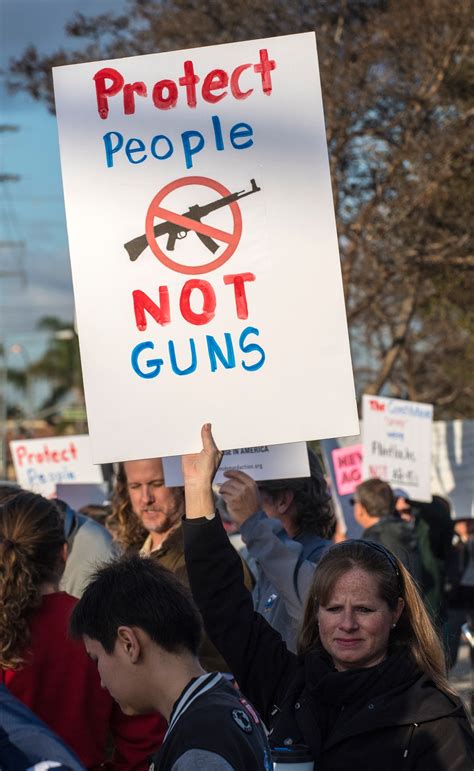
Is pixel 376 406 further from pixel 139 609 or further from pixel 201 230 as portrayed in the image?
pixel 139 609

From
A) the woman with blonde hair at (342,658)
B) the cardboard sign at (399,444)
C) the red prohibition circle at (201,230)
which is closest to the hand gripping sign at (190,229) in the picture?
the red prohibition circle at (201,230)

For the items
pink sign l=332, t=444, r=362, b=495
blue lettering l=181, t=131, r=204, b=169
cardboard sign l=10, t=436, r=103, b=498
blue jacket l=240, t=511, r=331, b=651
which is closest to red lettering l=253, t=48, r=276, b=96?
blue lettering l=181, t=131, r=204, b=169

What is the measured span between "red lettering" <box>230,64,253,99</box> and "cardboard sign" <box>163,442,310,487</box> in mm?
1182

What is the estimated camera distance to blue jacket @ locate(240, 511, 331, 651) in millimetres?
3791

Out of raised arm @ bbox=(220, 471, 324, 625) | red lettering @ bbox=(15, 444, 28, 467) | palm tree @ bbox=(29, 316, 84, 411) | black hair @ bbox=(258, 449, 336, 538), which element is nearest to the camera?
raised arm @ bbox=(220, 471, 324, 625)

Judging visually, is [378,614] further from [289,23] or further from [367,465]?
[289,23]

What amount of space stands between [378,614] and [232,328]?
3.07 feet

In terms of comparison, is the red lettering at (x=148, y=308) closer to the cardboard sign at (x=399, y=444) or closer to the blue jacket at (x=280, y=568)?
the blue jacket at (x=280, y=568)

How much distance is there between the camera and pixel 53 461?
10.9 meters

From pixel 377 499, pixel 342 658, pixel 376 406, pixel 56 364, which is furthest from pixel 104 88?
pixel 56 364

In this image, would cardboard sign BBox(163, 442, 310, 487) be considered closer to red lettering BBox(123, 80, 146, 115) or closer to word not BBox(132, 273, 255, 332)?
word not BBox(132, 273, 255, 332)

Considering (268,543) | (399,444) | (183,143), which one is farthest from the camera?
(399,444)

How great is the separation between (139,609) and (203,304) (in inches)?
45.3

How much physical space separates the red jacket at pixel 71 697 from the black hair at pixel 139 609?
697 millimetres
